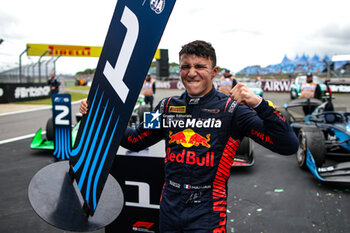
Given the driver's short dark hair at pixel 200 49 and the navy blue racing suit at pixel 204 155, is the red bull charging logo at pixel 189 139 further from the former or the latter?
the driver's short dark hair at pixel 200 49

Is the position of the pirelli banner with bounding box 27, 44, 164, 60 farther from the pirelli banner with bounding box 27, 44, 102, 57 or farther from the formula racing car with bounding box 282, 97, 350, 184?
the formula racing car with bounding box 282, 97, 350, 184

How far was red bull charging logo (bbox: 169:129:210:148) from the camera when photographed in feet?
5.08

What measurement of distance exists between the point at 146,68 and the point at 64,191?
935mm

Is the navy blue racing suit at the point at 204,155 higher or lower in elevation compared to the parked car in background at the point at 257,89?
lower

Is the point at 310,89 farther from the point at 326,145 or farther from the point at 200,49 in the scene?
the point at 200,49

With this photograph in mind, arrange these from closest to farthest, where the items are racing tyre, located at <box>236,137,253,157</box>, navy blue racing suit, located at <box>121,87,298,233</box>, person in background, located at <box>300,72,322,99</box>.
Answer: navy blue racing suit, located at <box>121,87,298,233</box>
racing tyre, located at <box>236,137,253,157</box>
person in background, located at <box>300,72,322,99</box>

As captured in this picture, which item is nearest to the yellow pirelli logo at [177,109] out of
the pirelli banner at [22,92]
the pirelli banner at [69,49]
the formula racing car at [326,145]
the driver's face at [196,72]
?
the driver's face at [196,72]

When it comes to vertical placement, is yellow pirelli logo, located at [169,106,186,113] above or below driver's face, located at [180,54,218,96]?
below

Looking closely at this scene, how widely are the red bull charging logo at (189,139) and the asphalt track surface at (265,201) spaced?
5.92 feet

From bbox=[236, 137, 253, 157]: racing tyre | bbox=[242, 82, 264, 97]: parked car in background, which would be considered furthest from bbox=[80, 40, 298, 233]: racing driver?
bbox=[242, 82, 264, 97]: parked car in background


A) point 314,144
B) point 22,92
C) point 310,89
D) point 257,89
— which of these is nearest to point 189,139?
point 314,144

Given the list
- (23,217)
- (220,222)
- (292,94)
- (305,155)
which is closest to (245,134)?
(220,222)

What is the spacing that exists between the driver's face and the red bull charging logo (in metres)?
0.23

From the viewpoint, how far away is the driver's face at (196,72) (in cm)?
153
